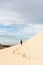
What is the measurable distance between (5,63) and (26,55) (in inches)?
89.8

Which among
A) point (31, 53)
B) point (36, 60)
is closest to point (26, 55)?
point (31, 53)

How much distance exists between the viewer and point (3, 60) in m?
12.2

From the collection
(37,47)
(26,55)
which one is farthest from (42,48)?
(26,55)

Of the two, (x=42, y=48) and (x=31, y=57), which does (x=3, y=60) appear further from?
(x=42, y=48)

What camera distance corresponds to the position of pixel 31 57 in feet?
41.2

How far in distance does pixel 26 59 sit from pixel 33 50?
2.01 m

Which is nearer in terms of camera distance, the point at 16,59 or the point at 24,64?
the point at 24,64

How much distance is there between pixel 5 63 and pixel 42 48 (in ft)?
12.7

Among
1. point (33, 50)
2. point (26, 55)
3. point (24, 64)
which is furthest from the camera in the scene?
point (33, 50)

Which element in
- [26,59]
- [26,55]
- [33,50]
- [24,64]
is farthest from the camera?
[33,50]

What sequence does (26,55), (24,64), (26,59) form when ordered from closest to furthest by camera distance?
(24,64) → (26,59) → (26,55)

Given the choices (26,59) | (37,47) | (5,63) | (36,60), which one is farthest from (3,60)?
(37,47)

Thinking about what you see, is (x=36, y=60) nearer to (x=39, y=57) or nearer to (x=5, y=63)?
(x=39, y=57)

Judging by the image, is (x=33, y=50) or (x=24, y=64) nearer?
(x=24, y=64)
